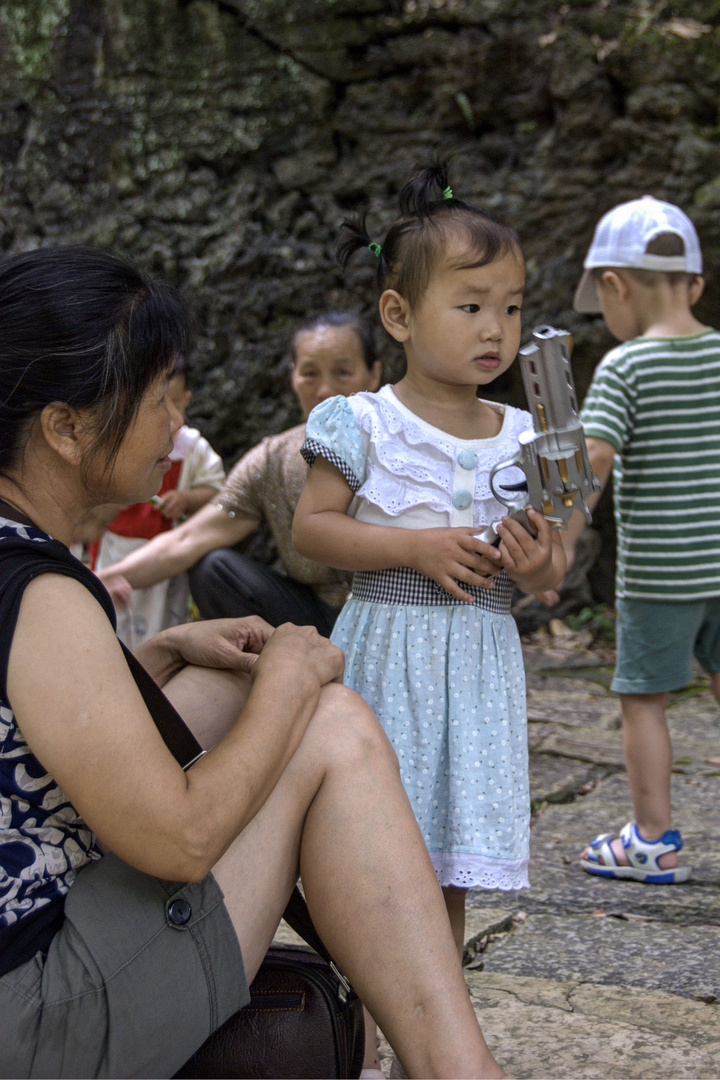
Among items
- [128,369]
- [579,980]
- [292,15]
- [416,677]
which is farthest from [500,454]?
[292,15]

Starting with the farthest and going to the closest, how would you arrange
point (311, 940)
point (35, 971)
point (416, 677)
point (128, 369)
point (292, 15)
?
point (292, 15), point (416, 677), point (311, 940), point (128, 369), point (35, 971)

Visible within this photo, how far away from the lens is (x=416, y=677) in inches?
69.2

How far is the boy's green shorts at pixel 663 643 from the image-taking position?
257cm

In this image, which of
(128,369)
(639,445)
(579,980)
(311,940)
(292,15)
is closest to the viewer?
(128,369)

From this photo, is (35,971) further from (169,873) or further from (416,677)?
(416,677)

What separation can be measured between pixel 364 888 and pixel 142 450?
631 mm

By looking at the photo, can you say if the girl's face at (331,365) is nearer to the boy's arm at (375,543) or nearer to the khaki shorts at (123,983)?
the boy's arm at (375,543)

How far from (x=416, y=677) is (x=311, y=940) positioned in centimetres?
47

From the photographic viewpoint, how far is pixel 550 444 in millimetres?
1664

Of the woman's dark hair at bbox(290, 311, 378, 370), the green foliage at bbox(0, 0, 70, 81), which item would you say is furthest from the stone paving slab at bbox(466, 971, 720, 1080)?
the green foliage at bbox(0, 0, 70, 81)

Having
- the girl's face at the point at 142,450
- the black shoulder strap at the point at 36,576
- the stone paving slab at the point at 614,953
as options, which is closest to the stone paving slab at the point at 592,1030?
the stone paving slab at the point at 614,953

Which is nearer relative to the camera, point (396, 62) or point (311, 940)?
point (311, 940)

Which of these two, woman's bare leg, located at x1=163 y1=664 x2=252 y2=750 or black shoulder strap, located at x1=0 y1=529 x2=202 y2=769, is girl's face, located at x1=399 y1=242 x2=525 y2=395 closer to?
woman's bare leg, located at x1=163 y1=664 x2=252 y2=750

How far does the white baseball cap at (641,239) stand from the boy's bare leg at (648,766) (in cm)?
111
